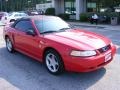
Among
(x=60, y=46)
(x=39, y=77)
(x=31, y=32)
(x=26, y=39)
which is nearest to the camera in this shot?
(x=60, y=46)

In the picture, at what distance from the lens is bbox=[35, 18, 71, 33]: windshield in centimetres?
643

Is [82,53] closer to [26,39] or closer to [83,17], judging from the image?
[26,39]

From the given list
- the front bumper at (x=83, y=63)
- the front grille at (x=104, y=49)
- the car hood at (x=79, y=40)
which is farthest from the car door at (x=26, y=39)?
the front grille at (x=104, y=49)

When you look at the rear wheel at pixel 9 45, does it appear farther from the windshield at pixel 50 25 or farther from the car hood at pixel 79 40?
the car hood at pixel 79 40

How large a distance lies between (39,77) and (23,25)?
7.16 feet

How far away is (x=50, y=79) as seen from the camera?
5.55 metres

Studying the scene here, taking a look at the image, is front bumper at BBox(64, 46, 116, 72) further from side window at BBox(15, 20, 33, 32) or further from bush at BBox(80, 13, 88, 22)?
bush at BBox(80, 13, 88, 22)

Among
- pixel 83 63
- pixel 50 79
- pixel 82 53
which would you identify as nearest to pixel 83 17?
pixel 50 79

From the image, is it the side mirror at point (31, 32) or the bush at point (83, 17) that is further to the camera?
the bush at point (83, 17)

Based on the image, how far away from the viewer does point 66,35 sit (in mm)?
6047

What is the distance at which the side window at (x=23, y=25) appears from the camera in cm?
683

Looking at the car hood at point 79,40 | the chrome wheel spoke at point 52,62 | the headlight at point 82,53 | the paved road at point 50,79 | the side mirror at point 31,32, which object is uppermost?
the side mirror at point 31,32

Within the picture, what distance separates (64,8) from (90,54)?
1168 inches

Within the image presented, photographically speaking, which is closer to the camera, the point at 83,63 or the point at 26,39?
the point at 83,63
